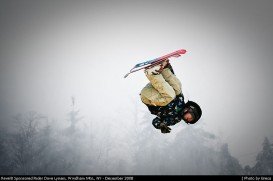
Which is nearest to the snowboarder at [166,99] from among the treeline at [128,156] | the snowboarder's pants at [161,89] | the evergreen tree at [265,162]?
the snowboarder's pants at [161,89]

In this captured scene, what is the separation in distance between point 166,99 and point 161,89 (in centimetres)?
32

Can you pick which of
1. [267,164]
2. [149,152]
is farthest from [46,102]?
[267,164]

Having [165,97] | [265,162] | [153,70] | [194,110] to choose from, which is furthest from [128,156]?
[153,70]

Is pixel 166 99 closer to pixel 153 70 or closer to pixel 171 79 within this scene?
pixel 171 79

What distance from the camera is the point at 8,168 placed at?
161ft

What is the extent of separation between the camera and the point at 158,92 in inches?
293

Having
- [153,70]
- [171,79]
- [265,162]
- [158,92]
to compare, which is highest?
[153,70]

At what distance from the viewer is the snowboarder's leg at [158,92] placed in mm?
7133

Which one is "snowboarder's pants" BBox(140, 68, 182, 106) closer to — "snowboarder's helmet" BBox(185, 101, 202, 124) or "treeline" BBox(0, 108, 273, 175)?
"snowboarder's helmet" BBox(185, 101, 202, 124)

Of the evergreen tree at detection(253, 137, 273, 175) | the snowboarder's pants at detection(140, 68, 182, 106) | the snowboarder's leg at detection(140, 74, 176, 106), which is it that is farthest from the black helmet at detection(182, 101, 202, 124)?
the evergreen tree at detection(253, 137, 273, 175)

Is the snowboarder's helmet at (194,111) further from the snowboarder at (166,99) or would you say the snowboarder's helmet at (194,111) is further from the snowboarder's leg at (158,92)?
the snowboarder's leg at (158,92)

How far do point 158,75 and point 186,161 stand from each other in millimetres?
52857

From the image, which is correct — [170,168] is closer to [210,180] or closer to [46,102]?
[210,180]

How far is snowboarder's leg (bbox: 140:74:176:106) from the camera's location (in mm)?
7133
